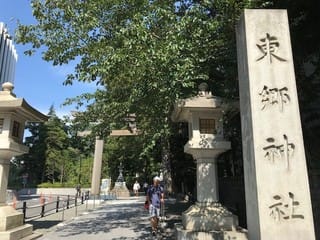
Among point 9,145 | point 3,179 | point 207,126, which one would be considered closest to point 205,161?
point 207,126

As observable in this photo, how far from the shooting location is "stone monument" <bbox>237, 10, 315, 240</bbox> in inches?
185

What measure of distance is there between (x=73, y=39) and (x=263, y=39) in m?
7.47

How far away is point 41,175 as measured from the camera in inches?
2014

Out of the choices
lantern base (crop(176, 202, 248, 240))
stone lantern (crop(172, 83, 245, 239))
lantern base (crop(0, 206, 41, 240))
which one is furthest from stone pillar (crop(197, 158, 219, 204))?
lantern base (crop(0, 206, 41, 240))

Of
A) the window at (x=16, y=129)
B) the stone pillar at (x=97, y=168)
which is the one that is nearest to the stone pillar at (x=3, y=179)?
the window at (x=16, y=129)

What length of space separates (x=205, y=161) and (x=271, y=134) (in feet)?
13.5

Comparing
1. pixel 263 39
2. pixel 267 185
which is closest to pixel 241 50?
pixel 263 39

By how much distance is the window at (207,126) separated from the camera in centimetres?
914

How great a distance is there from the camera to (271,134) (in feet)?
16.4

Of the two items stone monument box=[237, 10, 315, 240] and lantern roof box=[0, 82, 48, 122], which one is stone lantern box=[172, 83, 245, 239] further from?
lantern roof box=[0, 82, 48, 122]

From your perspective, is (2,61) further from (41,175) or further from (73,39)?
(73,39)

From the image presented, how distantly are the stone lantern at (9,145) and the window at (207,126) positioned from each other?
526 centimetres

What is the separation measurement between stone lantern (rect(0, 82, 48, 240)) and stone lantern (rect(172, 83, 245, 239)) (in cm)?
461

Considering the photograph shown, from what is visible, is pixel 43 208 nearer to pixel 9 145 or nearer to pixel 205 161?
pixel 9 145
